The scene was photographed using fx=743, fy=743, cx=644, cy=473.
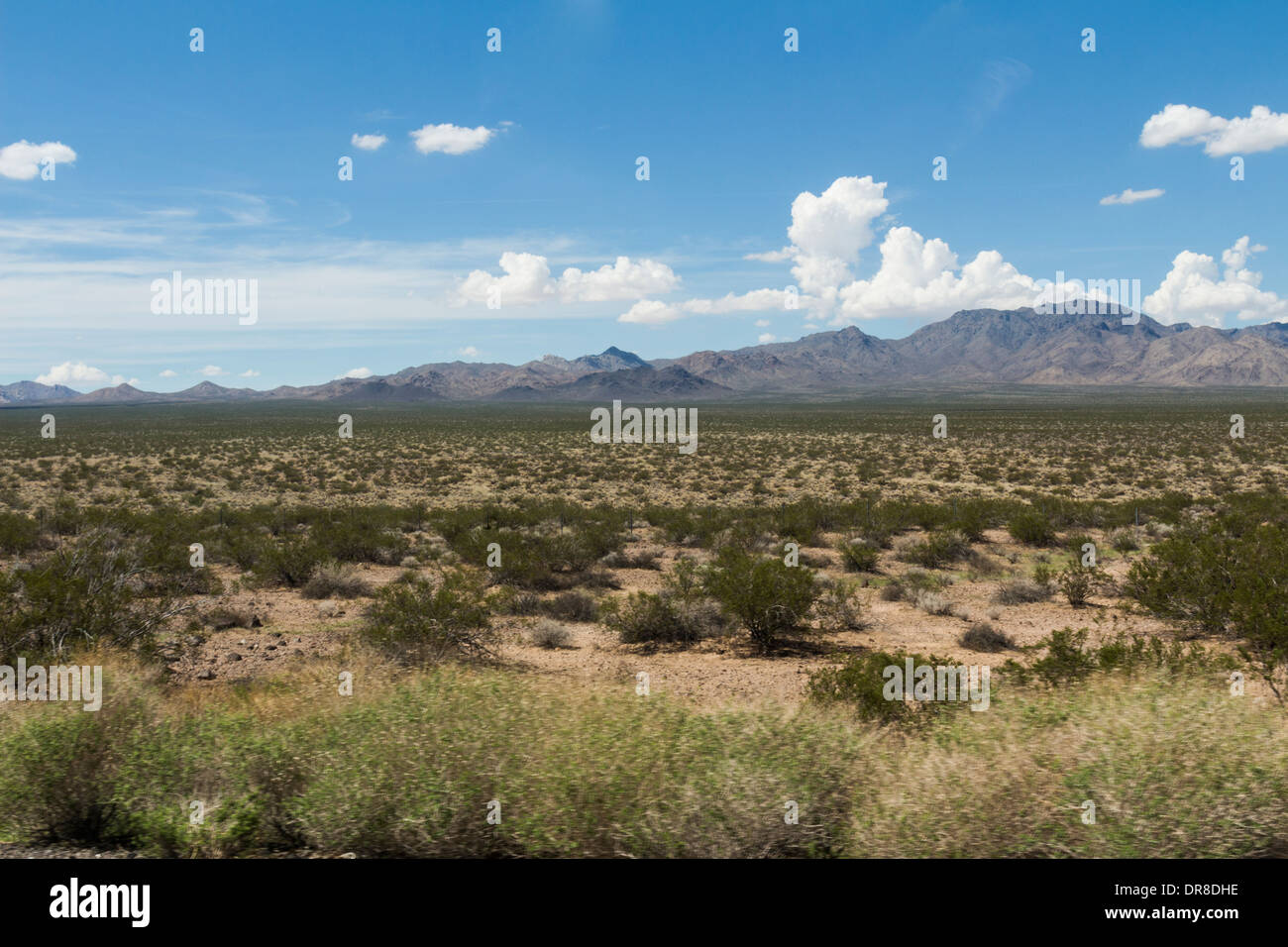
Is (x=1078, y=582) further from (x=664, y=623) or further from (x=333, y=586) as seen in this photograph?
(x=333, y=586)

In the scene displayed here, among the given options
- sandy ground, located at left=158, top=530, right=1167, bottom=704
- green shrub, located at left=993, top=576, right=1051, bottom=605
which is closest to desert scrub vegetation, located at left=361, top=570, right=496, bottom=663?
sandy ground, located at left=158, top=530, right=1167, bottom=704

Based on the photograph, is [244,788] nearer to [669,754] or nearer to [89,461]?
[669,754]

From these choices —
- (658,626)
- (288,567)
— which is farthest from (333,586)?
(658,626)

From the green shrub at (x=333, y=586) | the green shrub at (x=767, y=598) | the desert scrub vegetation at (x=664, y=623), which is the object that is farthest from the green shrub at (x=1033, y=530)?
the green shrub at (x=333, y=586)

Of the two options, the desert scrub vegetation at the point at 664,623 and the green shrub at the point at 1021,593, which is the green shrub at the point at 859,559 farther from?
the desert scrub vegetation at the point at 664,623

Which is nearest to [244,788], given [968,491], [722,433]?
[968,491]

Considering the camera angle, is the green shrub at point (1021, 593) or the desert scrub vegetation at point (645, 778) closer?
the desert scrub vegetation at point (645, 778)

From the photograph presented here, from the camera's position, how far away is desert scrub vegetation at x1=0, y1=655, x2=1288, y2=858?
13.7ft

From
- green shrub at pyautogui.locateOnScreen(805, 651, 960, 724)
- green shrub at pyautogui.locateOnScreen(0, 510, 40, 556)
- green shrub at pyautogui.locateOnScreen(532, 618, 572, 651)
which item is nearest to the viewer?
green shrub at pyautogui.locateOnScreen(805, 651, 960, 724)

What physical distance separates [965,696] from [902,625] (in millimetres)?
6277

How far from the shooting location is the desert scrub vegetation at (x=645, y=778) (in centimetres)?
419

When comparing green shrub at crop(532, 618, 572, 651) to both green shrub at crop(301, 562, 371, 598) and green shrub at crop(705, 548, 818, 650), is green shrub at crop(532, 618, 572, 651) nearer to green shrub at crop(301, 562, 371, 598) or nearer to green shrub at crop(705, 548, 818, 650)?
green shrub at crop(705, 548, 818, 650)

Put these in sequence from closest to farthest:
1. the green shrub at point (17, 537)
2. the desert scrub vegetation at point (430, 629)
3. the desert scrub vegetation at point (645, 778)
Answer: the desert scrub vegetation at point (645, 778)
the desert scrub vegetation at point (430, 629)
the green shrub at point (17, 537)

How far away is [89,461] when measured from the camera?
4431 cm
